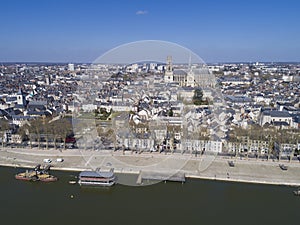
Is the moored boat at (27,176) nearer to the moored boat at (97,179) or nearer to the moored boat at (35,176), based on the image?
the moored boat at (35,176)

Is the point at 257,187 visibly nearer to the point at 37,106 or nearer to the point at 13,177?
the point at 13,177

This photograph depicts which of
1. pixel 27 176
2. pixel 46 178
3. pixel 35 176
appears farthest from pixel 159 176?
pixel 27 176

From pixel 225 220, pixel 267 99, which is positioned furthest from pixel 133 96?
pixel 267 99

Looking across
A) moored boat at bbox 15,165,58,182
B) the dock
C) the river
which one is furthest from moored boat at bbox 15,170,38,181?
the dock

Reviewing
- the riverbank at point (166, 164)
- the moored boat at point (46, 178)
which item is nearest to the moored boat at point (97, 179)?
the riverbank at point (166, 164)

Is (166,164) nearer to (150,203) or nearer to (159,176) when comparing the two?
(159,176)

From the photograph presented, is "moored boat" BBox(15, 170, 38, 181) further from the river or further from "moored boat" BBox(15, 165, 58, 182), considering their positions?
the river

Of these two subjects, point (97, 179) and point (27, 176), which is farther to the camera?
point (27, 176)
